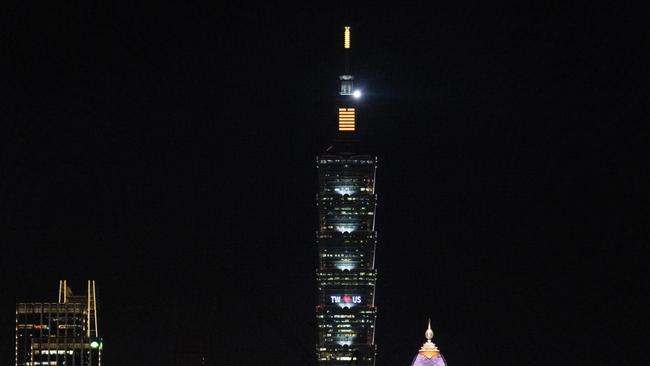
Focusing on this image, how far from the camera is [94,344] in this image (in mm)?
85375
